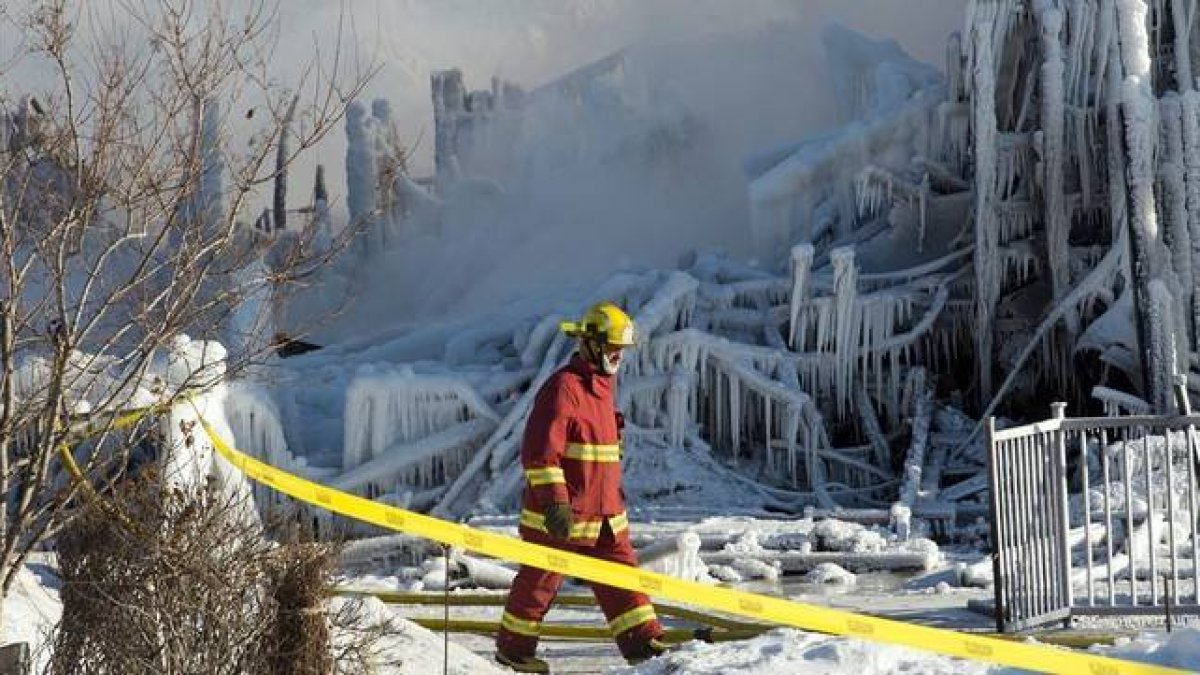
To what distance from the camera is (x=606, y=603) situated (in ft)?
34.1

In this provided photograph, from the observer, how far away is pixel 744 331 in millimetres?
23812

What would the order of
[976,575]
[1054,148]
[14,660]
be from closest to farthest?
[14,660], [976,575], [1054,148]

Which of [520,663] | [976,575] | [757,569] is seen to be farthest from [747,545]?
[520,663]

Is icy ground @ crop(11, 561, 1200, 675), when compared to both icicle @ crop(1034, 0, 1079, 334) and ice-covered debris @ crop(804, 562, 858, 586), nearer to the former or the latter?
ice-covered debris @ crop(804, 562, 858, 586)

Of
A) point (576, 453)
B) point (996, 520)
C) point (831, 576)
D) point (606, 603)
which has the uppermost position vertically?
point (576, 453)

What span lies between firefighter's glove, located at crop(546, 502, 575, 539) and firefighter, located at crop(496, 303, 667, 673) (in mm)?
124

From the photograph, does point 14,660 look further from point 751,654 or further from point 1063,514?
point 1063,514

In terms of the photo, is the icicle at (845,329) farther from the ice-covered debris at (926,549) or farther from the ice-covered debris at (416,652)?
the ice-covered debris at (416,652)

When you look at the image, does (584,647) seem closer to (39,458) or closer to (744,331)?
(39,458)

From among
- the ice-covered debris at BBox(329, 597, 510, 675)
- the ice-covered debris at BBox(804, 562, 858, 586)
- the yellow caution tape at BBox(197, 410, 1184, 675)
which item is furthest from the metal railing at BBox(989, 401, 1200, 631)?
the ice-covered debris at BBox(804, 562, 858, 586)

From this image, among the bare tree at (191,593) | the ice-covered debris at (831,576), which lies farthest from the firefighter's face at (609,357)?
the ice-covered debris at (831,576)

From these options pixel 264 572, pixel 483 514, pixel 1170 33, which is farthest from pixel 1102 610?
pixel 1170 33

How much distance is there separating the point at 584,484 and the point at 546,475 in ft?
1.23

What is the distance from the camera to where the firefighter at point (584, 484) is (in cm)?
1009
